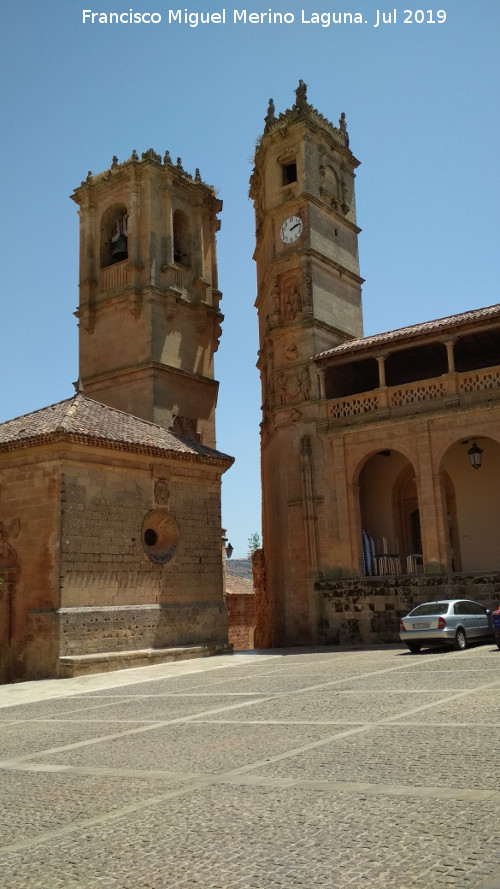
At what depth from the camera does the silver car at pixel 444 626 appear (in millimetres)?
17469

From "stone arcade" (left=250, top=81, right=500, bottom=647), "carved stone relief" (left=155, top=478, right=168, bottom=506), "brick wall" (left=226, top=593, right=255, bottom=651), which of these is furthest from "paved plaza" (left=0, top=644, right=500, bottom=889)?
"brick wall" (left=226, top=593, right=255, bottom=651)

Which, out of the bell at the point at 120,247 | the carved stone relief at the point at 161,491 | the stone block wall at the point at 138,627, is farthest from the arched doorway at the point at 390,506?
the bell at the point at 120,247

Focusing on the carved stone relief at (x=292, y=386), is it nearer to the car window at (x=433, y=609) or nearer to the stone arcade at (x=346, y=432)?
the stone arcade at (x=346, y=432)

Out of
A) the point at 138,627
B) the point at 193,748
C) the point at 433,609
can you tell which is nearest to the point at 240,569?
the point at 138,627

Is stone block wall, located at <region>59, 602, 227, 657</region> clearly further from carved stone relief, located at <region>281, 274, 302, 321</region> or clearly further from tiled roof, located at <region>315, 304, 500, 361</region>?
carved stone relief, located at <region>281, 274, 302, 321</region>

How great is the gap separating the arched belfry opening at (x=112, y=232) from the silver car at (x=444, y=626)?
72.6 ft

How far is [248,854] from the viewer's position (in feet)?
15.3

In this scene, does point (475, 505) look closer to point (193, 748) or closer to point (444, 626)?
point (444, 626)

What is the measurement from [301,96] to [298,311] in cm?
918

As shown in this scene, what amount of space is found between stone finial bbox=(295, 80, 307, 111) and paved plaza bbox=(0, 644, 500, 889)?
82.8 ft

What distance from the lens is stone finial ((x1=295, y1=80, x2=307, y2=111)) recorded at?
3097 centimetres

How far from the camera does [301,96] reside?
31172 mm

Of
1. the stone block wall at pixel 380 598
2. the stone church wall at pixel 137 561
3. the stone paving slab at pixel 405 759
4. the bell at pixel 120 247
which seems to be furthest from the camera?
the bell at pixel 120 247

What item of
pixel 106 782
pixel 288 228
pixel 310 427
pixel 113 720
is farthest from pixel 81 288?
pixel 106 782
